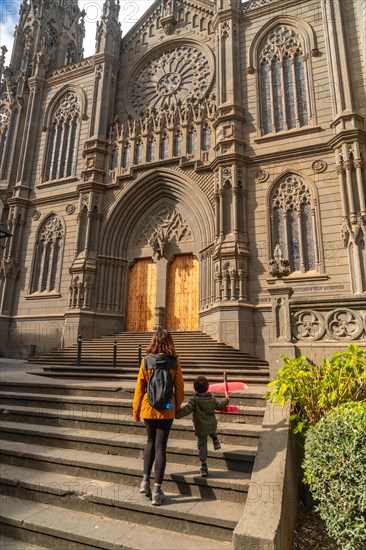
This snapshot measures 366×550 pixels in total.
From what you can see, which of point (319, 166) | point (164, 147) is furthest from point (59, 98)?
point (319, 166)

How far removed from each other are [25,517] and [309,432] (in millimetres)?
3286

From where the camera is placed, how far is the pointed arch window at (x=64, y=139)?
61.2 ft

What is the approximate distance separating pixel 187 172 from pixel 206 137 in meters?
1.86

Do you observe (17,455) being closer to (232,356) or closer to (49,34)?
(232,356)

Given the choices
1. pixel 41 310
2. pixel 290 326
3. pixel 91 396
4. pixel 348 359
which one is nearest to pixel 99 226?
pixel 41 310

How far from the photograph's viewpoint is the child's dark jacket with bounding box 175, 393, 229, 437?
13.6 ft

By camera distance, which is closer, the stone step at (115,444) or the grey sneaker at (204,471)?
the grey sneaker at (204,471)

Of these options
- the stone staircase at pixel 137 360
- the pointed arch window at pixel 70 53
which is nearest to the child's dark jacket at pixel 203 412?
the stone staircase at pixel 137 360

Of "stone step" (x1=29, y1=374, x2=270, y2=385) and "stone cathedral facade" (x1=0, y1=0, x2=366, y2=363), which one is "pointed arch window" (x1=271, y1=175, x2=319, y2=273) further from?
"stone step" (x1=29, y1=374, x2=270, y2=385)

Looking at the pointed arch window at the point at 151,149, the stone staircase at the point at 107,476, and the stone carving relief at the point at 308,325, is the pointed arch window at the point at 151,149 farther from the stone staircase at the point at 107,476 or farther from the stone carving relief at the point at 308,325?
the stone staircase at the point at 107,476

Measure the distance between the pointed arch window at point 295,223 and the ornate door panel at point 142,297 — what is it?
580 centimetres

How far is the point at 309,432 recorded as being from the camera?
12.8ft

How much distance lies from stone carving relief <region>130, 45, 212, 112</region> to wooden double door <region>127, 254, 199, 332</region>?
28.5 ft

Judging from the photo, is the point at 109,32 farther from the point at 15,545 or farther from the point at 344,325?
the point at 15,545
